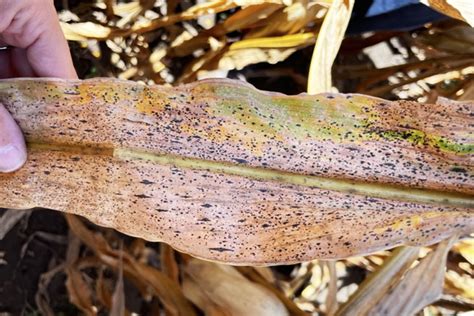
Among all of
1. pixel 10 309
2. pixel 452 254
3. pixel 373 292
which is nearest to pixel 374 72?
pixel 452 254

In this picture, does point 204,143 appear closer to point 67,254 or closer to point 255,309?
point 255,309

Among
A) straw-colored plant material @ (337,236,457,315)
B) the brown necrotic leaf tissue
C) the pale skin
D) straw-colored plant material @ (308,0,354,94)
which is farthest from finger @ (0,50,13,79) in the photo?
straw-colored plant material @ (337,236,457,315)

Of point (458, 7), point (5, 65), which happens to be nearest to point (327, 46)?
point (458, 7)

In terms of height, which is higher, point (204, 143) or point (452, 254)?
point (204, 143)

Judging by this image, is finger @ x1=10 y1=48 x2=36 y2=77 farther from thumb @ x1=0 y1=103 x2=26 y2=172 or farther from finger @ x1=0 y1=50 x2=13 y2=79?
thumb @ x1=0 y1=103 x2=26 y2=172

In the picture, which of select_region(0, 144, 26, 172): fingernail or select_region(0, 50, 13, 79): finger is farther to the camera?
select_region(0, 50, 13, 79): finger

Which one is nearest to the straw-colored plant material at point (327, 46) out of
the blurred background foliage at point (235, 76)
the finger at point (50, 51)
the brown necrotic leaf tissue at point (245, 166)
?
the blurred background foliage at point (235, 76)

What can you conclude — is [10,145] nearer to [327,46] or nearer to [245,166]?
[245,166]
